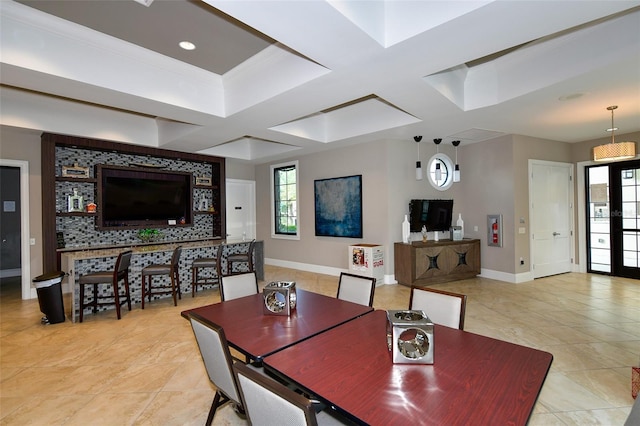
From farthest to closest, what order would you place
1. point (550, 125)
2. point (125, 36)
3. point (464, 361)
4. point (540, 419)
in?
point (550, 125) → point (125, 36) → point (540, 419) → point (464, 361)

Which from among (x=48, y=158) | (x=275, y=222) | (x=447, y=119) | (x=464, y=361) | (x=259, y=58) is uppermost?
(x=259, y=58)

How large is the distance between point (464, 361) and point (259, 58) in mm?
3564

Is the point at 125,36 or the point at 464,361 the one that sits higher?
the point at 125,36

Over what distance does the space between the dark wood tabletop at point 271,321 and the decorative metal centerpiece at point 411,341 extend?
53 centimetres

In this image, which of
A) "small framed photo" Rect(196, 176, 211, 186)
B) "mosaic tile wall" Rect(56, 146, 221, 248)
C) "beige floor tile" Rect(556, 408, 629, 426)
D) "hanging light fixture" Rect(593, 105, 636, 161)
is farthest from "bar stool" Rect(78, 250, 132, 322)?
"hanging light fixture" Rect(593, 105, 636, 161)

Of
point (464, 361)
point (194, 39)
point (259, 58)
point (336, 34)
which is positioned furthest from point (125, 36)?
point (464, 361)

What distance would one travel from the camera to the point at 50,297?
3.95 m

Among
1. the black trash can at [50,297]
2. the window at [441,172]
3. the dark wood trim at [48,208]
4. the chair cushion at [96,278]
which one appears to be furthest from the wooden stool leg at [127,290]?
Answer: the window at [441,172]

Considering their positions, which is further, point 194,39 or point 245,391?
point 194,39

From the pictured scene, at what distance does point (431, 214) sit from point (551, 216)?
8.16ft

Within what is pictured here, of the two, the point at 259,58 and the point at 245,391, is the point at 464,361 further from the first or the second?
the point at 259,58

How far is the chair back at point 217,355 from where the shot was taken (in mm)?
1612

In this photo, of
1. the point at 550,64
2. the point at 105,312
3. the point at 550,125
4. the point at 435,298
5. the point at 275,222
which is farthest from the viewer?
the point at 275,222

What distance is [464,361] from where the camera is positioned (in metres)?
1.48
